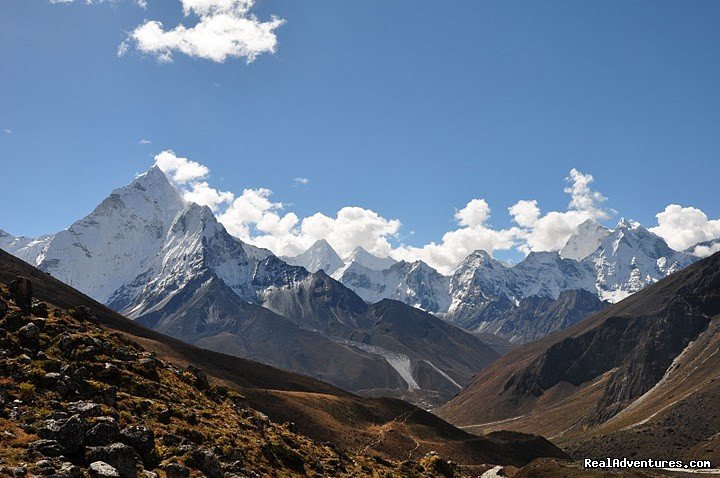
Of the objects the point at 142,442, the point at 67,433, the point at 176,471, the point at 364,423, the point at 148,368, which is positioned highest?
the point at 148,368

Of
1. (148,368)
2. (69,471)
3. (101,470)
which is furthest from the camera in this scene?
(148,368)

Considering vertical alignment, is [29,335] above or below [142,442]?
above

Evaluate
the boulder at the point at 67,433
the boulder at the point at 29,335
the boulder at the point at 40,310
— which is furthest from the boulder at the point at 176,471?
the boulder at the point at 40,310

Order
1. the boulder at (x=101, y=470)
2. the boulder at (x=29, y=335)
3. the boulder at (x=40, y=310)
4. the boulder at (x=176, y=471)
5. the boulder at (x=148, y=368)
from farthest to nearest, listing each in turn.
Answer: the boulder at (x=148, y=368)
the boulder at (x=40, y=310)
the boulder at (x=29, y=335)
the boulder at (x=176, y=471)
the boulder at (x=101, y=470)

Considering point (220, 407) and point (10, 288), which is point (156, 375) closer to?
point (220, 407)

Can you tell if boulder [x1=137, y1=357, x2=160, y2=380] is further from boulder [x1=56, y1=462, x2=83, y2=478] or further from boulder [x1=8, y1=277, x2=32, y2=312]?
boulder [x1=56, y1=462, x2=83, y2=478]

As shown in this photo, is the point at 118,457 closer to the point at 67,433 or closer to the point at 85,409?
the point at 67,433

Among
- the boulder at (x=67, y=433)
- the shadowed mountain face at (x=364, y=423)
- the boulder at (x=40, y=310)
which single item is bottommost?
the shadowed mountain face at (x=364, y=423)

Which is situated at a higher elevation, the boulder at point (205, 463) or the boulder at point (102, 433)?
the boulder at point (102, 433)

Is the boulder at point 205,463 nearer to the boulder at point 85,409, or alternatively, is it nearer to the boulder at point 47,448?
the boulder at point 85,409

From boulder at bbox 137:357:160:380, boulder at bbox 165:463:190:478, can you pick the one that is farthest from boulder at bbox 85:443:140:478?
boulder at bbox 137:357:160:380

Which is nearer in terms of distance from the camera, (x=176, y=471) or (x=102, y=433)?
(x=102, y=433)

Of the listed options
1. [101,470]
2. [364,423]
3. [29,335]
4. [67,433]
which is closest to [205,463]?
[67,433]

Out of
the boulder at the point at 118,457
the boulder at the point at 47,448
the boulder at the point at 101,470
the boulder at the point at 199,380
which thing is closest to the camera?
the boulder at the point at 101,470
